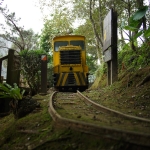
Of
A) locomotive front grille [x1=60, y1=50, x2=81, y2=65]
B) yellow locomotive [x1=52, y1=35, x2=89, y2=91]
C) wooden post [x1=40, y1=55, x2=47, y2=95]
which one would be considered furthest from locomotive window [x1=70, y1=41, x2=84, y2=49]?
wooden post [x1=40, y1=55, x2=47, y2=95]

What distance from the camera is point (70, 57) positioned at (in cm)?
1309

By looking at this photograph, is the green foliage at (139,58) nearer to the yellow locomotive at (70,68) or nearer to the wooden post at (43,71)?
the yellow locomotive at (70,68)

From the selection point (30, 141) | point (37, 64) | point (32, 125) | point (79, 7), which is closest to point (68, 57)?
point (37, 64)

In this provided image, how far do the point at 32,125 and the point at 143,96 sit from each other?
3.39 meters

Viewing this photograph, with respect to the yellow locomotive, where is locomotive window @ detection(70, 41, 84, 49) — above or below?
above

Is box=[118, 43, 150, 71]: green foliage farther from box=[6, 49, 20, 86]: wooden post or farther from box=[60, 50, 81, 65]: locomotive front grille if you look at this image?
box=[6, 49, 20, 86]: wooden post

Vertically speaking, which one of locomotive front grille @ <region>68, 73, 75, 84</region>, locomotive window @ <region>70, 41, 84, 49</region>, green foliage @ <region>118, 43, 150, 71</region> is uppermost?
locomotive window @ <region>70, 41, 84, 49</region>

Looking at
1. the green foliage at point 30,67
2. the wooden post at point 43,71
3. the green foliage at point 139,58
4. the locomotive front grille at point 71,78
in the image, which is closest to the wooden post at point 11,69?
the green foliage at point 30,67

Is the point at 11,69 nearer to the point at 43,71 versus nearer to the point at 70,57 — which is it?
the point at 43,71

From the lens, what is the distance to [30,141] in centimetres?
408

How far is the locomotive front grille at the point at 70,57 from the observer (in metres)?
13.0

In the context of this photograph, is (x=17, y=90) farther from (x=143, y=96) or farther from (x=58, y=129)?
(x=143, y=96)

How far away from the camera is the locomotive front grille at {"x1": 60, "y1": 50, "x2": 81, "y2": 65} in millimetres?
13008

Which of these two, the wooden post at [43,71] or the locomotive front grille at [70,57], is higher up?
the locomotive front grille at [70,57]
